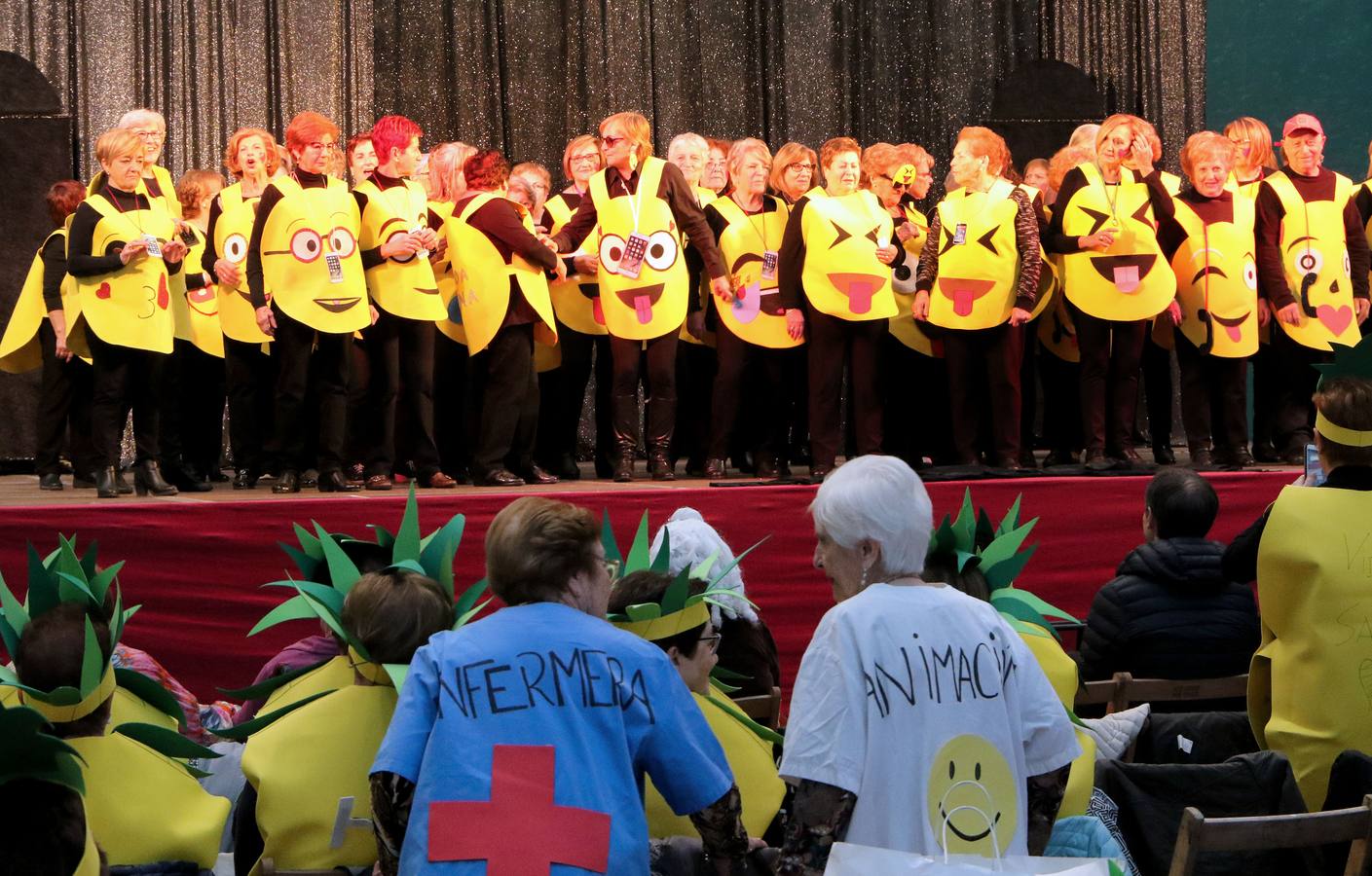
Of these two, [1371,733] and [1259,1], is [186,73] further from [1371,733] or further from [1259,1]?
[1371,733]

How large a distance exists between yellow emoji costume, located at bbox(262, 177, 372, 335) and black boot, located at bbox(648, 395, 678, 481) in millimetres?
1470

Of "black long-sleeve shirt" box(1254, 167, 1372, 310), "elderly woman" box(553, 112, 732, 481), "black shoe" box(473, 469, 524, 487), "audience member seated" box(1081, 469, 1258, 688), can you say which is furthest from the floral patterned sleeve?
"black long-sleeve shirt" box(1254, 167, 1372, 310)

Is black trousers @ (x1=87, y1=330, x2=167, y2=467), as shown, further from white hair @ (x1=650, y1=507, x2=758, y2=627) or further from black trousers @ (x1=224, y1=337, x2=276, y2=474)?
white hair @ (x1=650, y1=507, x2=758, y2=627)

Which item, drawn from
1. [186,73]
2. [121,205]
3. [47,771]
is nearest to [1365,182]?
[121,205]

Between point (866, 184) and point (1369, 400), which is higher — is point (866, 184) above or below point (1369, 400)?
above

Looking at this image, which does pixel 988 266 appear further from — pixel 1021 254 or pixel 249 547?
pixel 249 547

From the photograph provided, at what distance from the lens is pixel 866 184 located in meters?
7.88

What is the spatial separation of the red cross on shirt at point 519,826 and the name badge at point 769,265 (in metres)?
5.52

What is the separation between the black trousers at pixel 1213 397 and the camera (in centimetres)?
760

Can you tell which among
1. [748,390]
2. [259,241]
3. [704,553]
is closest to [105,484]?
[259,241]

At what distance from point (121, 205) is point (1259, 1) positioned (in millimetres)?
8322

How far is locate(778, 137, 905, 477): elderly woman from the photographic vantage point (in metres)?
7.21

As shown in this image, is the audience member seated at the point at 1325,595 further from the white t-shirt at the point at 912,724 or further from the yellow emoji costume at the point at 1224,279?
the yellow emoji costume at the point at 1224,279

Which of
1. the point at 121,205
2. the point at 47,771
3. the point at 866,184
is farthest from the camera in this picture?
the point at 866,184
